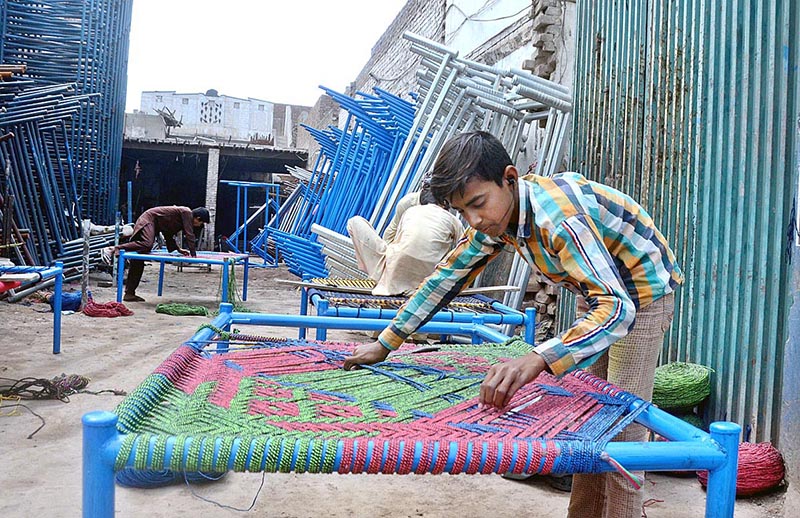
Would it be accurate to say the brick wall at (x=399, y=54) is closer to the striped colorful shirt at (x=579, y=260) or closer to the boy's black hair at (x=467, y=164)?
the striped colorful shirt at (x=579, y=260)

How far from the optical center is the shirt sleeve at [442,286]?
1851 millimetres

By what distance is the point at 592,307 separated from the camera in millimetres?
1469

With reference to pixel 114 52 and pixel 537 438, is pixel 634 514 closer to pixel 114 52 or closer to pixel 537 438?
pixel 537 438

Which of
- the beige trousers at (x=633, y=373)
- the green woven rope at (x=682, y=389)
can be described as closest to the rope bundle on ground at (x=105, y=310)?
the green woven rope at (x=682, y=389)

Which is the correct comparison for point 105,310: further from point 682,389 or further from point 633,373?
point 633,373

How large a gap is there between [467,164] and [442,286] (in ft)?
1.54

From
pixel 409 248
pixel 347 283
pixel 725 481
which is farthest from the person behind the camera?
pixel 347 283

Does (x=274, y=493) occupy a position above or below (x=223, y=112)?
below

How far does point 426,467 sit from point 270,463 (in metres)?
0.25

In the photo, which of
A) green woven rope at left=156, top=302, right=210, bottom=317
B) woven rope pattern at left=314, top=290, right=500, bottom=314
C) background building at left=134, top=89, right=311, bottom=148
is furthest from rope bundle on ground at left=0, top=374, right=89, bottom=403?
background building at left=134, top=89, right=311, bottom=148

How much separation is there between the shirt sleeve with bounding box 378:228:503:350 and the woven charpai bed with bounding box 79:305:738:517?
0.35 ft

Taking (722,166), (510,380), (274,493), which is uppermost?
(722,166)

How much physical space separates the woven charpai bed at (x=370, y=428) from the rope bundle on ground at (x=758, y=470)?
1.41 metres

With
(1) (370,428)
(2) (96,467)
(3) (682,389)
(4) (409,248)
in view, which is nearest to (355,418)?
(1) (370,428)
